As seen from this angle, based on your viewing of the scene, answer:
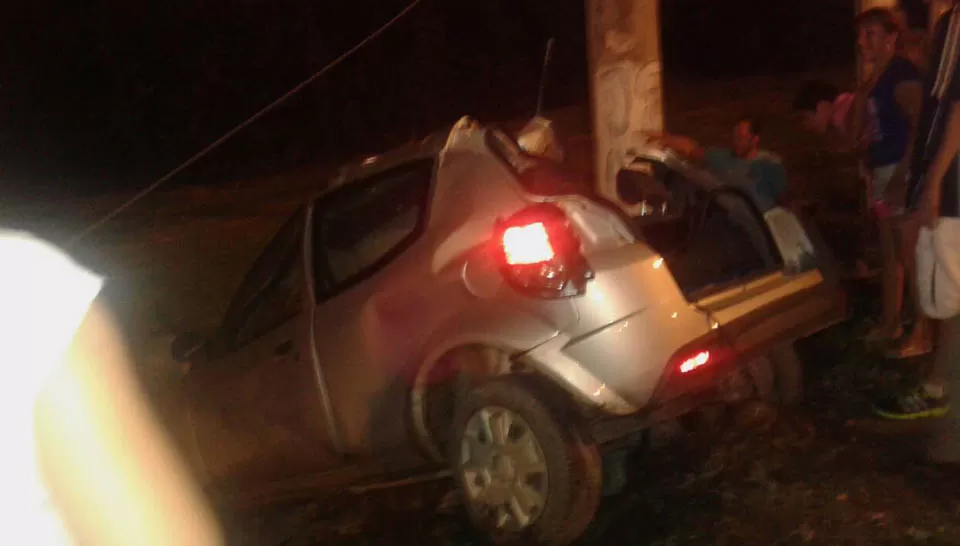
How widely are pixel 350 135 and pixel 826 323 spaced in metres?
14.7

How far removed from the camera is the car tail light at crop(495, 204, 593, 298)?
13.7 ft

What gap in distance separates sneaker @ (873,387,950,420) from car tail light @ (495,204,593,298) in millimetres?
1987

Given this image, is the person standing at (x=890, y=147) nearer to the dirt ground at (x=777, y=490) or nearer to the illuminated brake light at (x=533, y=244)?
the dirt ground at (x=777, y=490)

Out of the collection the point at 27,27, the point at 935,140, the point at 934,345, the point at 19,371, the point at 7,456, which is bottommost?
the point at 934,345

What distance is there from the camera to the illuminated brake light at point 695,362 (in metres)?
4.20

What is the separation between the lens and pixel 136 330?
8734 mm

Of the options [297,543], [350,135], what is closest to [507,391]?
[297,543]

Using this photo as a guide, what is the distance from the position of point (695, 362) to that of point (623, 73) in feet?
8.06

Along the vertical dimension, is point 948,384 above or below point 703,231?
below

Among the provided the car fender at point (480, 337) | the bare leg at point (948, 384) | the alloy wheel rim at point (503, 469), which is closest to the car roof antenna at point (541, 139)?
the car fender at point (480, 337)

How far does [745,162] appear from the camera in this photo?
597 centimetres

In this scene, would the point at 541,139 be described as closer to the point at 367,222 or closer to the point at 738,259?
the point at 367,222

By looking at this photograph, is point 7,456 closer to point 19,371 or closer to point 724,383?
point 19,371

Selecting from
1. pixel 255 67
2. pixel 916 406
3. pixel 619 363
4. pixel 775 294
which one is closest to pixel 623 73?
pixel 775 294
